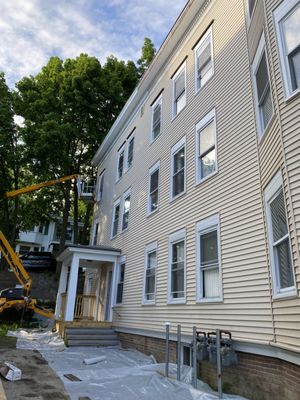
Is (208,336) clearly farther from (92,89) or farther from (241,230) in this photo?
(92,89)

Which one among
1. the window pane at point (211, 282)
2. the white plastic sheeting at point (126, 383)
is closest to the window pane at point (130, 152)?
the window pane at point (211, 282)

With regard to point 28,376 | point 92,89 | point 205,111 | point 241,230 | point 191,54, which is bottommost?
point 28,376

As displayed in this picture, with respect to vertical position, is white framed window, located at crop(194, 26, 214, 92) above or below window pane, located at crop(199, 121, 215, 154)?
above

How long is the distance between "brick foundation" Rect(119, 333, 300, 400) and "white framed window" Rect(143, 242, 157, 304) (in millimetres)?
4035

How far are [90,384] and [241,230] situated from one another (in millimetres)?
4275

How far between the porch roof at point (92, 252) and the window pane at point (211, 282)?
7.30m

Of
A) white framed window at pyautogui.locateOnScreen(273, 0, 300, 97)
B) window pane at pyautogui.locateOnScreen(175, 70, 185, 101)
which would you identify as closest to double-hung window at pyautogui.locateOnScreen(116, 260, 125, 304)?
window pane at pyautogui.locateOnScreen(175, 70, 185, 101)

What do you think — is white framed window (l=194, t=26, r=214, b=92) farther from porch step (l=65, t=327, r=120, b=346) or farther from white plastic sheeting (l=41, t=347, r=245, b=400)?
porch step (l=65, t=327, r=120, b=346)

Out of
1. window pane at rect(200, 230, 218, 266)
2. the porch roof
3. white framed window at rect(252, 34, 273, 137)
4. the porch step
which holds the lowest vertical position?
the porch step

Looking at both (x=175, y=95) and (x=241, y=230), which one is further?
(x=175, y=95)

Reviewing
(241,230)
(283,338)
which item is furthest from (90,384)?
(241,230)

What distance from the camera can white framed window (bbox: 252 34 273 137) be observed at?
21.6 feet

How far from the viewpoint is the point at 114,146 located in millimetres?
19562

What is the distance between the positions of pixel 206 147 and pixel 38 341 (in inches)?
393
